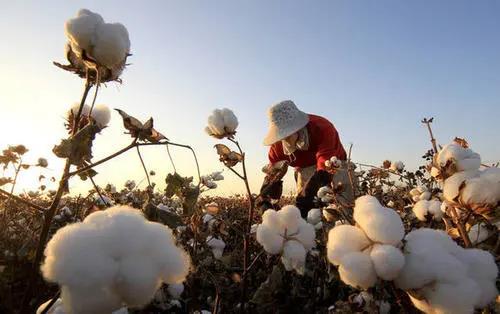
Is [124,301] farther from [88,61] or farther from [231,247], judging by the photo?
[231,247]

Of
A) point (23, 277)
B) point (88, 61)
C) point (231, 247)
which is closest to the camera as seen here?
point (88, 61)

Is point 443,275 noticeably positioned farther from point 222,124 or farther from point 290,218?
point 222,124

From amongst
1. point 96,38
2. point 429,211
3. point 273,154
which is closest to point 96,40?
point 96,38

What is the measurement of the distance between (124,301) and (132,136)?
754mm

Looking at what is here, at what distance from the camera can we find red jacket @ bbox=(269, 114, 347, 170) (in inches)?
203

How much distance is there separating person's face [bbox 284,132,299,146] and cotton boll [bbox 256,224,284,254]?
144 inches

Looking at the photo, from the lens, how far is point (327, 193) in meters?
3.60

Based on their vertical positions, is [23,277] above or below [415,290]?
above

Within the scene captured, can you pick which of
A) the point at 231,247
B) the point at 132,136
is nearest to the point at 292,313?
the point at 132,136

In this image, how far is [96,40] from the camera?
1500mm

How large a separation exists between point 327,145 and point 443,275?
4244mm

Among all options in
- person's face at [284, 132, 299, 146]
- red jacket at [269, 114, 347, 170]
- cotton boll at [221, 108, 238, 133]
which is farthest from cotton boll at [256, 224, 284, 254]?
person's face at [284, 132, 299, 146]

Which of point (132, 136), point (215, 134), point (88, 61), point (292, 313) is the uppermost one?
point (215, 134)

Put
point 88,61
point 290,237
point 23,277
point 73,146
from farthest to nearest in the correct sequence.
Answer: point 23,277, point 290,237, point 88,61, point 73,146
